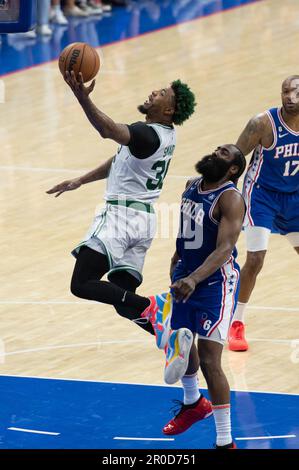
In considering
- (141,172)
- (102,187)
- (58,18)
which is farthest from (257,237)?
(58,18)

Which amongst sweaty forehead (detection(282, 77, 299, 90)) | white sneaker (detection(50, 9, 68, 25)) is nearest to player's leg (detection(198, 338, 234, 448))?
sweaty forehead (detection(282, 77, 299, 90))

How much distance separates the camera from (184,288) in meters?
7.74

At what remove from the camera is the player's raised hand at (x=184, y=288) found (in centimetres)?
773

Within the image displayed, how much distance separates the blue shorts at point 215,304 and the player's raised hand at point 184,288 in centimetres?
29

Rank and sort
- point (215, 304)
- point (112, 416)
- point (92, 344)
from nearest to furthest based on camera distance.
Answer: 1. point (215, 304)
2. point (112, 416)
3. point (92, 344)

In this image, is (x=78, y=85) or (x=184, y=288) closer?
(x=184, y=288)

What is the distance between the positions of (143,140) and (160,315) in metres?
1.20

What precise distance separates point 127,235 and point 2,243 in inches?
142

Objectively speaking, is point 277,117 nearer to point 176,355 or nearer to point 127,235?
point 127,235

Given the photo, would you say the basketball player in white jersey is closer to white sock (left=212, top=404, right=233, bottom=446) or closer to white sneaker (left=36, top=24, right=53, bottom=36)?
white sock (left=212, top=404, right=233, bottom=446)

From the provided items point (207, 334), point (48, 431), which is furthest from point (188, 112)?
point (48, 431)

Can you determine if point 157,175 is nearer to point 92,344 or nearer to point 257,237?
point 257,237

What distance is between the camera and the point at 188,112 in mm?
8914

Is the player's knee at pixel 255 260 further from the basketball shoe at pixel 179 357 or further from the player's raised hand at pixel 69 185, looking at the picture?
the basketball shoe at pixel 179 357
